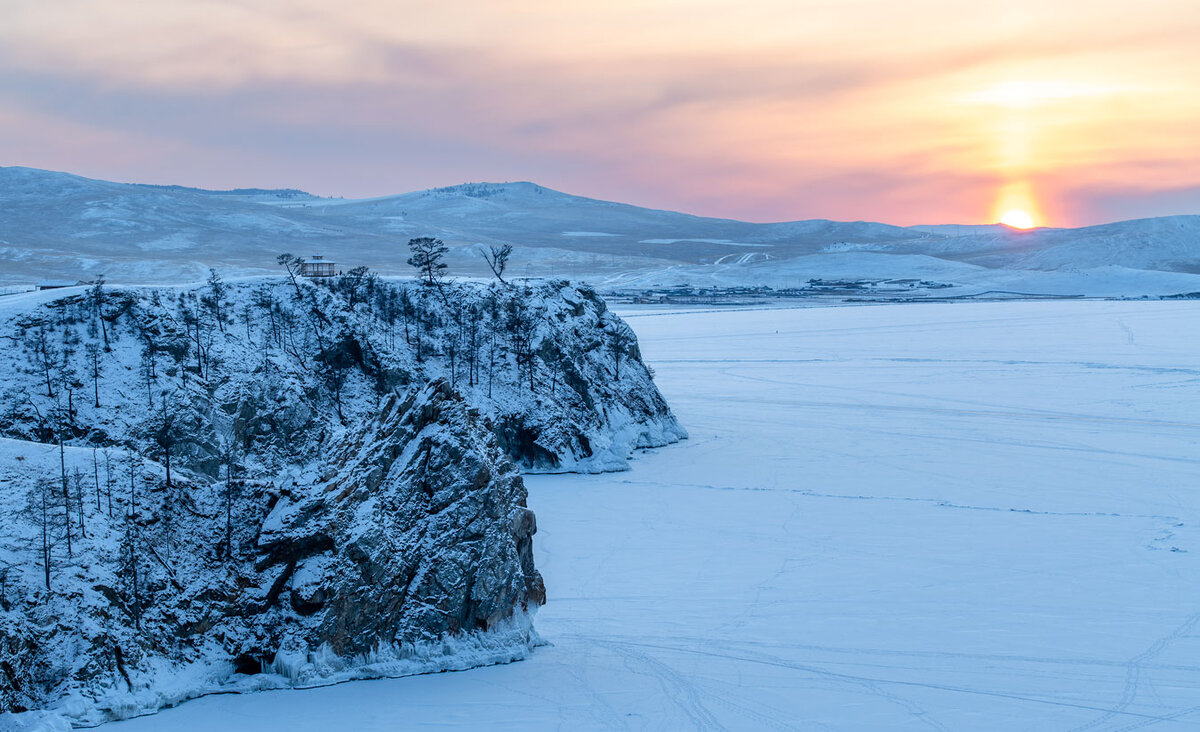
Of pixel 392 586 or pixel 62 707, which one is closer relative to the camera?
pixel 62 707

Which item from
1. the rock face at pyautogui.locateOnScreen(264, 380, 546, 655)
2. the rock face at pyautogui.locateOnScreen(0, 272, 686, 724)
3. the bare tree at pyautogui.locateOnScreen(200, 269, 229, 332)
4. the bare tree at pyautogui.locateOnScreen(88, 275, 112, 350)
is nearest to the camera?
the rock face at pyautogui.locateOnScreen(0, 272, 686, 724)

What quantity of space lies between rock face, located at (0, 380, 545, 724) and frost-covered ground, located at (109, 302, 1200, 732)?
0.77m

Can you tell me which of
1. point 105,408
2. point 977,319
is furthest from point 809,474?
point 977,319

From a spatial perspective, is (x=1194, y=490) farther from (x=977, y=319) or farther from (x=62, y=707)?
(x=977, y=319)

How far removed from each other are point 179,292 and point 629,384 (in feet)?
62.7

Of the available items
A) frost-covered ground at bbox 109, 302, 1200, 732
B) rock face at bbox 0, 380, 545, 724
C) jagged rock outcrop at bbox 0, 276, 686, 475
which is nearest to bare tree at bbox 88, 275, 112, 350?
jagged rock outcrop at bbox 0, 276, 686, 475

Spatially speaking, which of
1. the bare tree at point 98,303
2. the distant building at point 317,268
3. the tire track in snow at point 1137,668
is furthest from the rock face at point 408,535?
the distant building at point 317,268

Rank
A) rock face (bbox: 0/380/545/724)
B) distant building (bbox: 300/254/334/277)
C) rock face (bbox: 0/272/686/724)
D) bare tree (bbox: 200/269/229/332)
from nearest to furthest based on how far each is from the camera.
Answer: rock face (bbox: 0/380/545/724) < rock face (bbox: 0/272/686/724) < bare tree (bbox: 200/269/229/332) < distant building (bbox: 300/254/334/277)

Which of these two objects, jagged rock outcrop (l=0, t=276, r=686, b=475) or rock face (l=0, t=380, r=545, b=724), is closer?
rock face (l=0, t=380, r=545, b=724)

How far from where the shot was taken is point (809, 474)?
3716cm

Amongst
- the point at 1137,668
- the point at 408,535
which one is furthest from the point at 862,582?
the point at 408,535

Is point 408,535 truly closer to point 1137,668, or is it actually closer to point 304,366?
point 1137,668

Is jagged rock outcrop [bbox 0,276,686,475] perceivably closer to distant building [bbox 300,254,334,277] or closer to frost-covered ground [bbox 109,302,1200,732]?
distant building [bbox 300,254,334,277]

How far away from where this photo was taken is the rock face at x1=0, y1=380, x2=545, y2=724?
1725 centimetres
